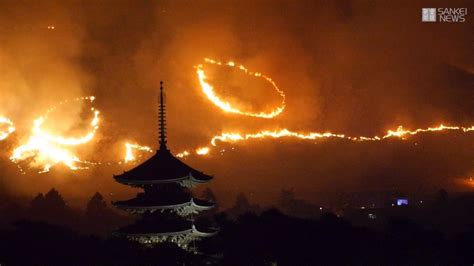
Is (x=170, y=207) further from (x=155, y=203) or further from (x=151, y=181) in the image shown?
(x=151, y=181)

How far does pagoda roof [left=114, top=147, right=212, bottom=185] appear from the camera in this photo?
34.0 m

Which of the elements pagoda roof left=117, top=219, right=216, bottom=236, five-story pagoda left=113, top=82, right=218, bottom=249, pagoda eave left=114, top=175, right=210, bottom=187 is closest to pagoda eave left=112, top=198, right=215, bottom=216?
five-story pagoda left=113, top=82, right=218, bottom=249

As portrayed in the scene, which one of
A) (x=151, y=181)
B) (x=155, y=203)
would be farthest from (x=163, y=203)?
(x=151, y=181)

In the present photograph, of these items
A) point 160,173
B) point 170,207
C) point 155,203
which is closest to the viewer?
point 170,207

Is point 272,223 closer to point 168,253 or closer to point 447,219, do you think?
point 168,253

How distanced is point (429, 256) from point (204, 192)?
3744cm

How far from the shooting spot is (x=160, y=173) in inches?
1357

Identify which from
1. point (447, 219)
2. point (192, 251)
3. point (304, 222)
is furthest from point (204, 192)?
point (192, 251)

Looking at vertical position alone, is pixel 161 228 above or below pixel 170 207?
below

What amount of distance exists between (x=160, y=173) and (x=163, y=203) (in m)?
1.38

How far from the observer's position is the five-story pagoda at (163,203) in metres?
33.8

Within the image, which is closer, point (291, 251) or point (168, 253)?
point (168, 253)

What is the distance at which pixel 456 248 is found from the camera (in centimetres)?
→ 3941

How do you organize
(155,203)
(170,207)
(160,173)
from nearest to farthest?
(170,207) → (155,203) → (160,173)
